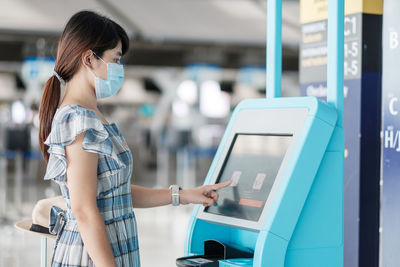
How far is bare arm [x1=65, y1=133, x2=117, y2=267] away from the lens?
1691mm

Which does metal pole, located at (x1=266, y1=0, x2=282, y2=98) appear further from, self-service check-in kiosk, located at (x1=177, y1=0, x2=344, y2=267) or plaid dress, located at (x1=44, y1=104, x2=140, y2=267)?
plaid dress, located at (x1=44, y1=104, x2=140, y2=267)

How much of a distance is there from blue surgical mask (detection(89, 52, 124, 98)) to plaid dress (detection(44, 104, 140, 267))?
0.11 meters

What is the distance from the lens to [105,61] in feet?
6.11

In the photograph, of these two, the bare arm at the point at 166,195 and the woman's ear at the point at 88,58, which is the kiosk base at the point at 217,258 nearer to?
the bare arm at the point at 166,195

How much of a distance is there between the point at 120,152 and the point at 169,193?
14.0 inches

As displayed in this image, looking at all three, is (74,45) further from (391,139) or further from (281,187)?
(391,139)

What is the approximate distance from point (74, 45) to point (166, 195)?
641mm

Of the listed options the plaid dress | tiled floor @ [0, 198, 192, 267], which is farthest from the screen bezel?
tiled floor @ [0, 198, 192, 267]

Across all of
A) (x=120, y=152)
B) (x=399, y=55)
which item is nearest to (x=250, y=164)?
(x=120, y=152)

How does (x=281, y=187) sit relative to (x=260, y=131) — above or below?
below

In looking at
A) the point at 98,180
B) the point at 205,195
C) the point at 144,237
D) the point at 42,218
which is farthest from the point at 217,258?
the point at 144,237

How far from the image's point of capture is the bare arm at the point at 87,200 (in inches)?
66.6

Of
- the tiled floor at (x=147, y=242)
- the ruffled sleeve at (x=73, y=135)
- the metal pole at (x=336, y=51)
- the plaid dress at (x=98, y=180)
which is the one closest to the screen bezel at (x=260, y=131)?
the metal pole at (x=336, y=51)

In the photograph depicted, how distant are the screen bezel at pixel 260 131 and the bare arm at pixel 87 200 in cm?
43
